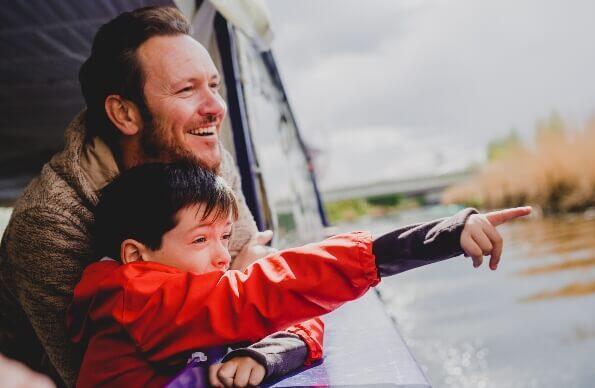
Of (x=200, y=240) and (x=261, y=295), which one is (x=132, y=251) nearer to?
(x=200, y=240)

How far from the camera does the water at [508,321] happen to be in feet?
9.37

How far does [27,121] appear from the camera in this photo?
13.9 feet

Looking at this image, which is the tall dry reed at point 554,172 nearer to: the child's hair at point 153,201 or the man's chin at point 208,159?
the man's chin at point 208,159

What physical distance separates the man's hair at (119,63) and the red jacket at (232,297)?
0.75m

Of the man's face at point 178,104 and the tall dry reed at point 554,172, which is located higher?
the man's face at point 178,104

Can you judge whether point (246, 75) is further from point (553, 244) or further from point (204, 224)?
point (553, 244)

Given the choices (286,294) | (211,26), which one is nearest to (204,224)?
(286,294)

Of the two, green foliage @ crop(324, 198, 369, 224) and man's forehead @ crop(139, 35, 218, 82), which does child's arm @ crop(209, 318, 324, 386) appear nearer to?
man's forehead @ crop(139, 35, 218, 82)

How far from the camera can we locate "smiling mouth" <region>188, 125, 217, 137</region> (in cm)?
160

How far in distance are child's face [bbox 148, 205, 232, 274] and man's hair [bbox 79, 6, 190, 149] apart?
56 centimetres

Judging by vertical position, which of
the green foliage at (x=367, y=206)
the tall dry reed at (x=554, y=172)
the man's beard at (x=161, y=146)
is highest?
the man's beard at (x=161, y=146)

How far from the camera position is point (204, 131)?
162 cm

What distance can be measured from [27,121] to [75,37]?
1.81m

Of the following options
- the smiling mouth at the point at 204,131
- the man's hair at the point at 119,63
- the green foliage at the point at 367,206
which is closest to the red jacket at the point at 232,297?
the smiling mouth at the point at 204,131
